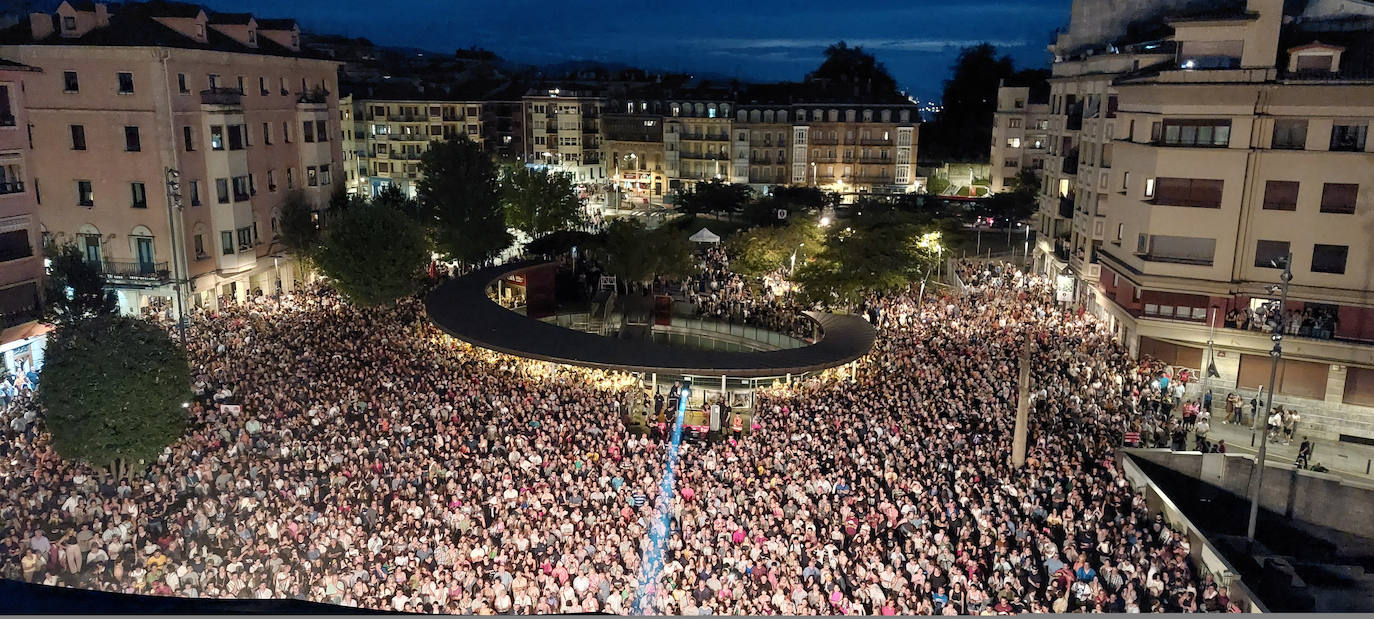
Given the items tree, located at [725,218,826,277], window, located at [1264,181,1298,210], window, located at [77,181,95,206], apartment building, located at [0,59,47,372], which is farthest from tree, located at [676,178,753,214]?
window, located at [1264,181,1298,210]

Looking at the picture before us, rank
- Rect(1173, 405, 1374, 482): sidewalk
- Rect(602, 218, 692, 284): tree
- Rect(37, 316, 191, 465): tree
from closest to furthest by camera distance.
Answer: Rect(37, 316, 191, 465): tree → Rect(1173, 405, 1374, 482): sidewalk → Rect(602, 218, 692, 284): tree

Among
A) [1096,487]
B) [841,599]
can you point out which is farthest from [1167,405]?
[841,599]

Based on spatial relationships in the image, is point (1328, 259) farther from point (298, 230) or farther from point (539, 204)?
point (539, 204)

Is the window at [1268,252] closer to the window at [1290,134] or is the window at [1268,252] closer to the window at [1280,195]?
the window at [1280,195]

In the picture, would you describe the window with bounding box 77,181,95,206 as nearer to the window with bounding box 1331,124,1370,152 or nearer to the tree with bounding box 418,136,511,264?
the tree with bounding box 418,136,511,264

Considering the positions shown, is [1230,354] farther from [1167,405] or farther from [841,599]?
[841,599]

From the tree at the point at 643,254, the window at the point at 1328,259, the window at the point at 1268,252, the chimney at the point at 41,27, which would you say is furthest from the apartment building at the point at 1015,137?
the chimney at the point at 41,27

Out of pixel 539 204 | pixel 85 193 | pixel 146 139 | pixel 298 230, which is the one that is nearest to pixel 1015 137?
pixel 539 204
